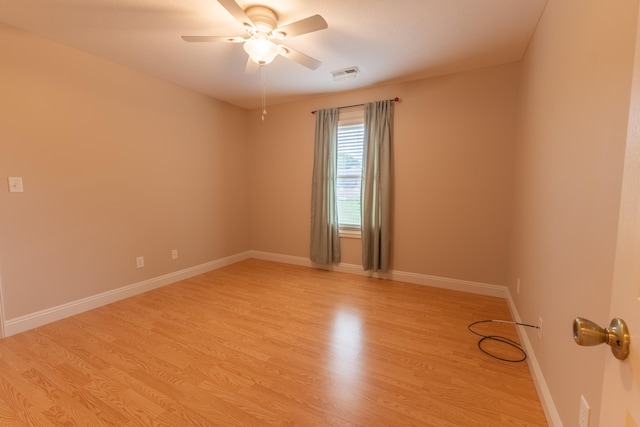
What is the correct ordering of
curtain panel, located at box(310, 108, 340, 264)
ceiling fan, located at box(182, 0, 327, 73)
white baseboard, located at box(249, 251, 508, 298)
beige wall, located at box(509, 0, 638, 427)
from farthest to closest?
curtain panel, located at box(310, 108, 340, 264), white baseboard, located at box(249, 251, 508, 298), ceiling fan, located at box(182, 0, 327, 73), beige wall, located at box(509, 0, 638, 427)

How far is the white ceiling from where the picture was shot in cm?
197

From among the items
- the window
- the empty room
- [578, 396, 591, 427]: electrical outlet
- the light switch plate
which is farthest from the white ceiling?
[578, 396, 591, 427]: electrical outlet

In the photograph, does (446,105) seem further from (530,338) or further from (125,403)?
(125,403)

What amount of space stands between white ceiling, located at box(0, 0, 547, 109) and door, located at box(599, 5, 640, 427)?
1930mm

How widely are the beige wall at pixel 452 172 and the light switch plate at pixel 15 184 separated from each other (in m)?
3.15

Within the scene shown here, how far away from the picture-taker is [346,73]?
10.0ft

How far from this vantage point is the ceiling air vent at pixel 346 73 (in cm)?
300

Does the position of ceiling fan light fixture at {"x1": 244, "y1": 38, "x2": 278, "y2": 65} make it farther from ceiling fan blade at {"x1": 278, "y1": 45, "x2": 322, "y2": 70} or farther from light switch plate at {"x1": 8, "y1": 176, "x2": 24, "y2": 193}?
light switch plate at {"x1": 8, "y1": 176, "x2": 24, "y2": 193}

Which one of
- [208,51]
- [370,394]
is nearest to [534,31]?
[208,51]

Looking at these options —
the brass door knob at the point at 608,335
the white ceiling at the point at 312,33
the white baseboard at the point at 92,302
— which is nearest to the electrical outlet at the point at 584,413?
the brass door knob at the point at 608,335

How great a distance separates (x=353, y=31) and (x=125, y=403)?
2942 mm

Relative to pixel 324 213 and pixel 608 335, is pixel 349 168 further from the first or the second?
pixel 608 335

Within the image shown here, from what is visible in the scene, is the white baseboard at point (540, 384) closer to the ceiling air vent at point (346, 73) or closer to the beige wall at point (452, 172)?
the beige wall at point (452, 172)

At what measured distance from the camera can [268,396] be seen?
1589 mm
